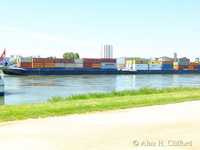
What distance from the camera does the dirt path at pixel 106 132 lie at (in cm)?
546

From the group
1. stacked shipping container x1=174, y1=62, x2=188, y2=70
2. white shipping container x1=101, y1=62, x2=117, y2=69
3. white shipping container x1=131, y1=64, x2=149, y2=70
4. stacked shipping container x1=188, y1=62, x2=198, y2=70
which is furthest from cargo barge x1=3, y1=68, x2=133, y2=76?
stacked shipping container x1=188, y1=62, x2=198, y2=70

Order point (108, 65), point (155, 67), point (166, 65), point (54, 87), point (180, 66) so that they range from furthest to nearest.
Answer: point (180, 66)
point (166, 65)
point (155, 67)
point (108, 65)
point (54, 87)

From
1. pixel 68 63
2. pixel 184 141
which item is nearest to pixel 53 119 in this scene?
pixel 184 141

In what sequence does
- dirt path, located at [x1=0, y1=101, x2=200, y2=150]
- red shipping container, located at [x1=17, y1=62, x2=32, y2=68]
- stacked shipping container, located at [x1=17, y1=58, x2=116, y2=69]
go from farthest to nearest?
stacked shipping container, located at [x1=17, y1=58, x2=116, y2=69] → red shipping container, located at [x1=17, y1=62, x2=32, y2=68] → dirt path, located at [x1=0, y1=101, x2=200, y2=150]

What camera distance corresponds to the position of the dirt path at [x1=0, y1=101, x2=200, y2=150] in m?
5.46

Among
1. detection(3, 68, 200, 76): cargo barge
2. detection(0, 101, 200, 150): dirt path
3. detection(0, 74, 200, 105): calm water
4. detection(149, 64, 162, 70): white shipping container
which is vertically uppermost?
detection(149, 64, 162, 70): white shipping container

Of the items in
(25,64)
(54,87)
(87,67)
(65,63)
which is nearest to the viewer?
(54,87)

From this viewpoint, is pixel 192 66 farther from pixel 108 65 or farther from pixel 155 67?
pixel 108 65

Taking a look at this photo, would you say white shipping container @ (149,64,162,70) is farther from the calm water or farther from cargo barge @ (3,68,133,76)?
the calm water

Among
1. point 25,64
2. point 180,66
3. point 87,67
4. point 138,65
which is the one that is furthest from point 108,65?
point 180,66

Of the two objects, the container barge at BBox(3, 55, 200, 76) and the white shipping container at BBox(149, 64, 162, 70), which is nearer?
the container barge at BBox(3, 55, 200, 76)

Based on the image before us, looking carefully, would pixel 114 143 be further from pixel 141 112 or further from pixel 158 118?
pixel 141 112

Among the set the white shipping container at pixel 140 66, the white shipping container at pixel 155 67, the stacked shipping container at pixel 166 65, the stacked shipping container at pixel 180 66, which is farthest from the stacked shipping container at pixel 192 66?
the white shipping container at pixel 140 66

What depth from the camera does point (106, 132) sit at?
6.57 m
